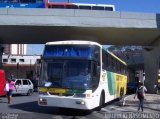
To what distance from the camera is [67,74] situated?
17500mm

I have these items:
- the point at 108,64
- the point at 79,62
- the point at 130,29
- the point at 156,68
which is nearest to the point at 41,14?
the point at 130,29

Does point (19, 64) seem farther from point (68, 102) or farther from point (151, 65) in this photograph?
point (68, 102)

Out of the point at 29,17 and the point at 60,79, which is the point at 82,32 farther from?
the point at 60,79

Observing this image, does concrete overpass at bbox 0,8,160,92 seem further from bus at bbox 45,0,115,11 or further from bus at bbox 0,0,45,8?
bus at bbox 45,0,115,11

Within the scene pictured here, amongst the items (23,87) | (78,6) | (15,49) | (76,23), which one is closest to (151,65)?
(78,6)

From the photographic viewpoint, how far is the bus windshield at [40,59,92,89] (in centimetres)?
1734

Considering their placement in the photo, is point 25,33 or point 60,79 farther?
point 25,33

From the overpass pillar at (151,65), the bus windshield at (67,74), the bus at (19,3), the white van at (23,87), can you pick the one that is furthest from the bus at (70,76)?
the overpass pillar at (151,65)

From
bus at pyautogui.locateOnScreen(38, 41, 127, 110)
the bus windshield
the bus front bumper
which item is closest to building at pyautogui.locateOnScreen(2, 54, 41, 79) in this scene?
bus at pyautogui.locateOnScreen(38, 41, 127, 110)

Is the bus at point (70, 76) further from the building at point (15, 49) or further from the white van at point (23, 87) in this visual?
the building at point (15, 49)

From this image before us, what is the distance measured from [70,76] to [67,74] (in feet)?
0.53

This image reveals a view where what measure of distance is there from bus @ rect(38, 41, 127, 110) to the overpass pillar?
28.9m

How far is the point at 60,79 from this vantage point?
17.5 metres

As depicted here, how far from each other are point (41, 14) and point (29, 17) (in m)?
0.99
